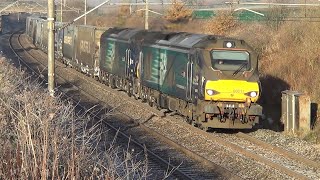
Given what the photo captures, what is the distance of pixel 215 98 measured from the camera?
15.8 metres

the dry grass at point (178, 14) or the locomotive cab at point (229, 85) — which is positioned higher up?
the dry grass at point (178, 14)

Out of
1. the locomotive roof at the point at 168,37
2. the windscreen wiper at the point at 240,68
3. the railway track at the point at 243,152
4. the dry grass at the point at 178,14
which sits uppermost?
the dry grass at the point at 178,14

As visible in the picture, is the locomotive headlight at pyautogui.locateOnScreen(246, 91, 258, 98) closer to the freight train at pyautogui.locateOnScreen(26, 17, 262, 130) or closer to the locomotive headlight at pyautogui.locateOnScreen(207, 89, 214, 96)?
the freight train at pyautogui.locateOnScreen(26, 17, 262, 130)

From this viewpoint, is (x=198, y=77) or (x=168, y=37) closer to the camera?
(x=198, y=77)

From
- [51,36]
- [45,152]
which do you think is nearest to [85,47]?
[51,36]

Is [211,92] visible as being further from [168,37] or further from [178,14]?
[178,14]

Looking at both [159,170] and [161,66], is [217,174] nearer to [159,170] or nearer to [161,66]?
[159,170]

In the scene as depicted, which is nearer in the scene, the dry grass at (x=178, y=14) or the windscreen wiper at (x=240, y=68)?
the windscreen wiper at (x=240, y=68)

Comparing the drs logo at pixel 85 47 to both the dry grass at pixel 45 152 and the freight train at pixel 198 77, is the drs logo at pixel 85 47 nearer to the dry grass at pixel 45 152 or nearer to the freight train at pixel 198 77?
the freight train at pixel 198 77

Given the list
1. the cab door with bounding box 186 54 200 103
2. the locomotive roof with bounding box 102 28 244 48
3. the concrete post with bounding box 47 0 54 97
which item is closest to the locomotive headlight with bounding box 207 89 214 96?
the cab door with bounding box 186 54 200 103

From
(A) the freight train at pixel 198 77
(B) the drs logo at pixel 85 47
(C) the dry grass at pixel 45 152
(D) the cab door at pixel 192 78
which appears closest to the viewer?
(C) the dry grass at pixel 45 152

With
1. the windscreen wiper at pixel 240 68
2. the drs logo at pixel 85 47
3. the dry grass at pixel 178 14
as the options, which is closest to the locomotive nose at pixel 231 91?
the windscreen wiper at pixel 240 68

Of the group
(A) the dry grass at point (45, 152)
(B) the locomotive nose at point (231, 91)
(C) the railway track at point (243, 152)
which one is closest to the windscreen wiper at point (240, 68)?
(B) the locomotive nose at point (231, 91)

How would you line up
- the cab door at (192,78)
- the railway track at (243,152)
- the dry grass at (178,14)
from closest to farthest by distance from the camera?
the railway track at (243,152) < the cab door at (192,78) < the dry grass at (178,14)
